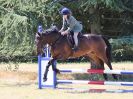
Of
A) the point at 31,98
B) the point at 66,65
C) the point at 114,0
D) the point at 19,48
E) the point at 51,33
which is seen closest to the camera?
the point at 31,98

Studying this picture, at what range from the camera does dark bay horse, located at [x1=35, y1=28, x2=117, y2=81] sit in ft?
45.6

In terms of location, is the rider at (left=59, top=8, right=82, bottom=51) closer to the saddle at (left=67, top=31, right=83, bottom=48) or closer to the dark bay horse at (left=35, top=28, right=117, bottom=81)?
the saddle at (left=67, top=31, right=83, bottom=48)

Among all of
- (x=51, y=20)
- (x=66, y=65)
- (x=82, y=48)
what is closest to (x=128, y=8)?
(x=51, y=20)

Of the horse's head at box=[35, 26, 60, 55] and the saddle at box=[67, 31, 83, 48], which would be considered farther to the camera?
the saddle at box=[67, 31, 83, 48]

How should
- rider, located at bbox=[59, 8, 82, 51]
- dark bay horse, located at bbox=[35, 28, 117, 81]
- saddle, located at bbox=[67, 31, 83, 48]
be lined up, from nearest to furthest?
rider, located at bbox=[59, 8, 82, 51] → dark bay horse, located at bbox=[35, 28, 117, 81] → saddle, located at bbox=[67, 31, 83, 48]

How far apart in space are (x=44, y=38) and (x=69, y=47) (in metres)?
0.94

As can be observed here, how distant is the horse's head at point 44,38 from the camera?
45.4 ft

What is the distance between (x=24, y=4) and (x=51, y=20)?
4.47 feet

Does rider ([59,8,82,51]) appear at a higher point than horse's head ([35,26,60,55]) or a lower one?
higher

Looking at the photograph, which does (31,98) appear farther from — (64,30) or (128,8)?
(128,8)

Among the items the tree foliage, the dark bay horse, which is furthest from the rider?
the tree foliage

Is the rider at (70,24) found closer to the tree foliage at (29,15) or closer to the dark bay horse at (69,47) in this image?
the dark bay horse at (69,47)

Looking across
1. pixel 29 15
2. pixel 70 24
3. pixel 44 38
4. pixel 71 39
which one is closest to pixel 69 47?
pixel 71 39

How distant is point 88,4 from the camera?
1752 centimetres
